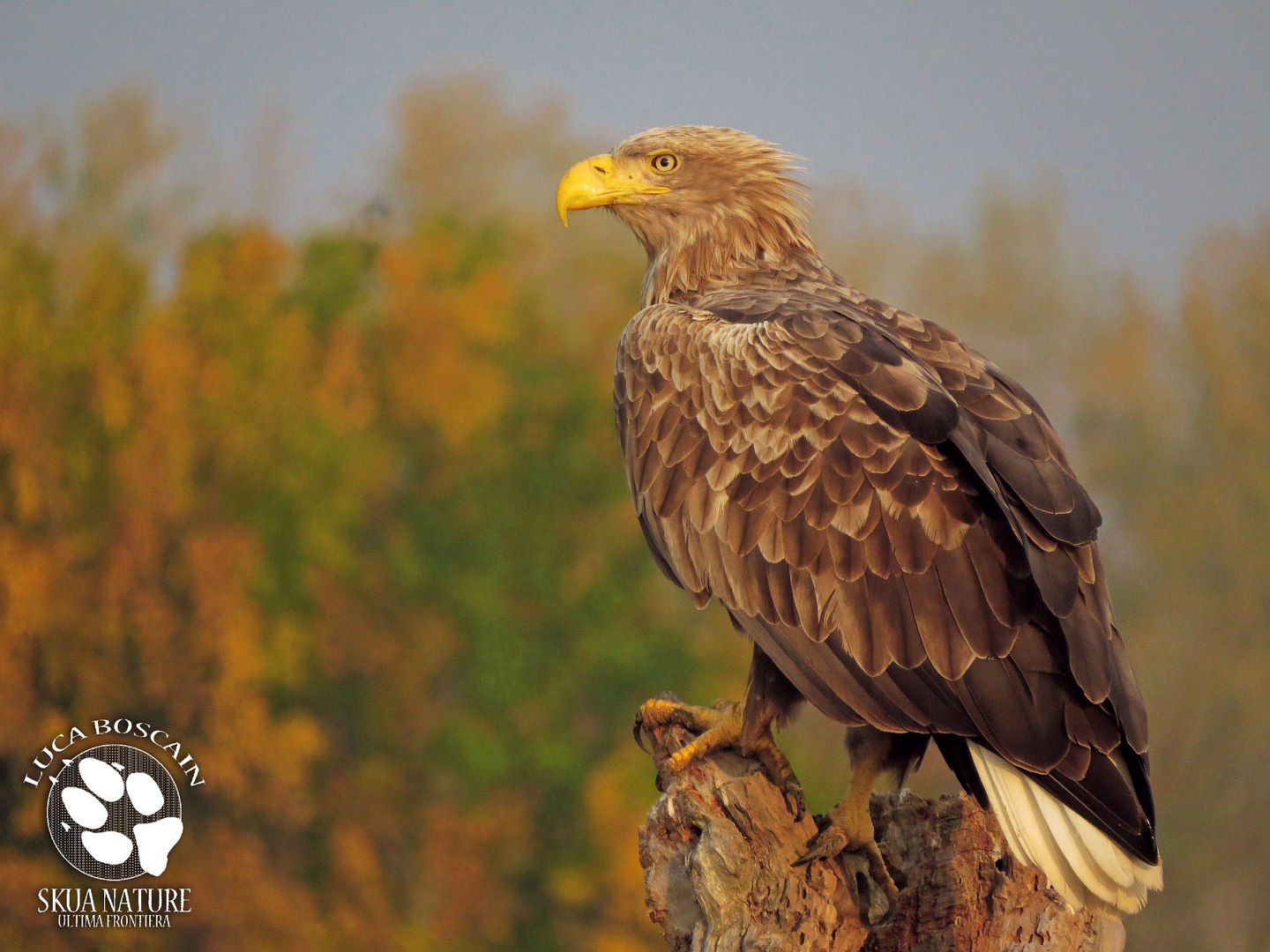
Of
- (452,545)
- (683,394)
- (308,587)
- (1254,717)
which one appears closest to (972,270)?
(1254,717)

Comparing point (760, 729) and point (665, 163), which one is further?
point (665, 163)

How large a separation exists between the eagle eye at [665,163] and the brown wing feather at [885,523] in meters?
1.04

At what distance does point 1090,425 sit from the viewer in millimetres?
25422

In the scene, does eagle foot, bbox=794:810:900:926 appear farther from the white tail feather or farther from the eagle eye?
the eagle eye

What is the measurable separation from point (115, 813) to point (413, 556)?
29.9 feet

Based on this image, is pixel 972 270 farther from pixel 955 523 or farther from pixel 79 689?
pixel 955 523

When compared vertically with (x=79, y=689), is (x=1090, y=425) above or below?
above

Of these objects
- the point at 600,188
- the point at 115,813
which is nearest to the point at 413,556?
the point at 115,813

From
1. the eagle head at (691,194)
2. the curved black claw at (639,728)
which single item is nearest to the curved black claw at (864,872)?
the curved black claw at (639,728)

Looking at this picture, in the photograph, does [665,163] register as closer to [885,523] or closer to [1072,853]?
[885,523]

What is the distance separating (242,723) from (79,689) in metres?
2.46

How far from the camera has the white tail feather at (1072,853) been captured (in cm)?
387

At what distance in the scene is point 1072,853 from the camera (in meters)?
3.88

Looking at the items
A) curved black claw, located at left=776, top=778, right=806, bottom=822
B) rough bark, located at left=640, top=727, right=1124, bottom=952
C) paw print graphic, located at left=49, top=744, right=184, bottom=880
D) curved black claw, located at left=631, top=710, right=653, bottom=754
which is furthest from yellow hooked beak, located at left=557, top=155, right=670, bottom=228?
paw print graphic, located at left=49, top=744, right=184, bottom=880
